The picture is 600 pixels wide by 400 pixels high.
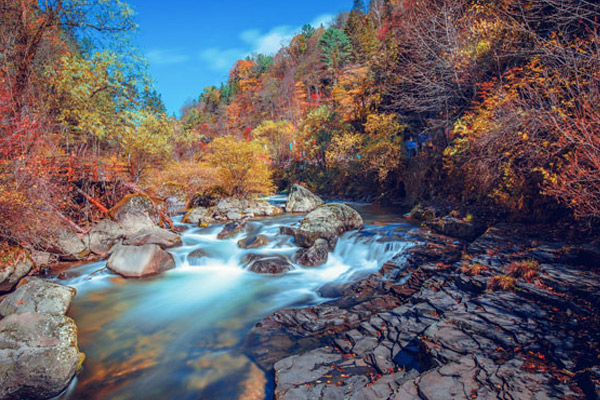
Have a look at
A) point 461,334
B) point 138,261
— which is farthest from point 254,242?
point 461,334

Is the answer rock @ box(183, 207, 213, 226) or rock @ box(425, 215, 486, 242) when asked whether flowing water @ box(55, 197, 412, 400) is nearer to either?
rock @ box(425, 215, 486, 242)

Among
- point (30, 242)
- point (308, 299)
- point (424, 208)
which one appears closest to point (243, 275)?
point (308, 299)

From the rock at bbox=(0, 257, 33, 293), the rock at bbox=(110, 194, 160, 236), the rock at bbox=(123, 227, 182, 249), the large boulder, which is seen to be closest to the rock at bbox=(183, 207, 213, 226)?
the rock at bbox=(110, 194, 160, 236)

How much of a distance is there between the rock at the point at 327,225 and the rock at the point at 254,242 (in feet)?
3.94

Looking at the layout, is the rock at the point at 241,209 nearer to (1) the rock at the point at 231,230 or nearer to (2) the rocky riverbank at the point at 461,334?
(1) the rock at the point at 231,230

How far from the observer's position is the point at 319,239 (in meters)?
8.94

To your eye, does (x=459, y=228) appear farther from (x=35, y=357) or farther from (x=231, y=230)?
(x=35, y=357)

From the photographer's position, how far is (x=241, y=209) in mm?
15148

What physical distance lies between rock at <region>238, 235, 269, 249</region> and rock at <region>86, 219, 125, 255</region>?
159 inches

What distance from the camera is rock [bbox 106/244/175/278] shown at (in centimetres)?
782

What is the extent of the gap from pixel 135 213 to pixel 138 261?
3.07m

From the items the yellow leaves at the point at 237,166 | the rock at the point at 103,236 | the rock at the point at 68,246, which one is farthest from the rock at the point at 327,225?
the yellow leaves at the point at 237,166

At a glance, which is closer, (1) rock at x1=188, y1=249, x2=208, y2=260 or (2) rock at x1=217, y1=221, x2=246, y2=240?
(1) rock at x1=188, y1=249, x2=208, y2=260

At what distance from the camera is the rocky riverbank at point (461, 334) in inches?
108
